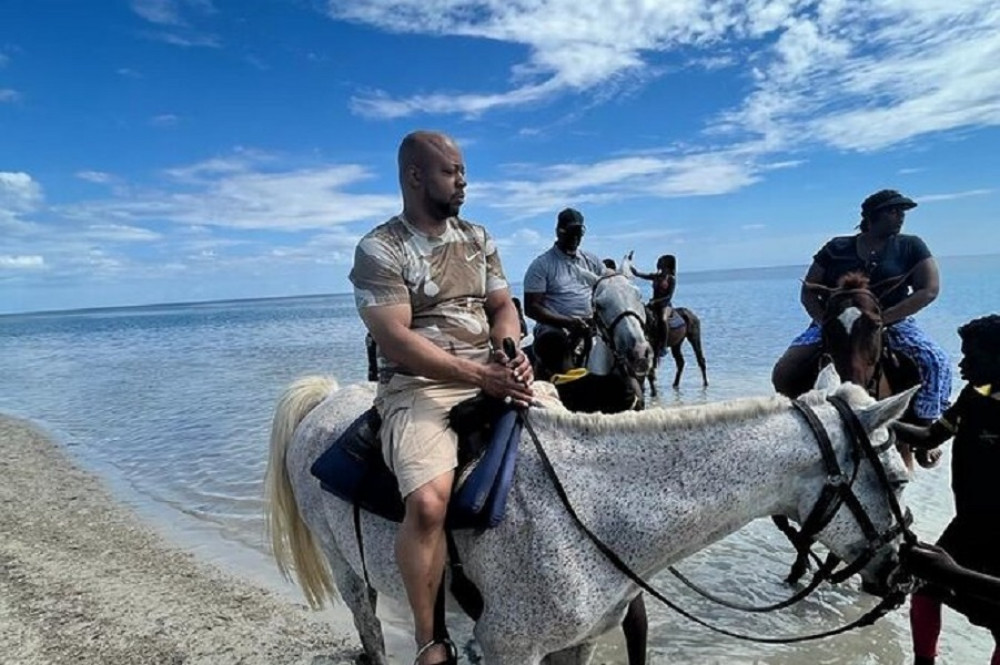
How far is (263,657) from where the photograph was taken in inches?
170

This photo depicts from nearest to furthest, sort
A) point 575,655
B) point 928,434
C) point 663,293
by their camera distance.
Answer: point 575,655 → point 928,434 → point 663,293

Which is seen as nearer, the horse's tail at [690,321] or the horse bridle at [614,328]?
the horse bridle at [614,328]

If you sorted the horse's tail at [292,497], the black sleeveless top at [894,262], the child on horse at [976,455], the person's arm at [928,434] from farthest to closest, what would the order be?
the black sleeveless top at [894,262] → the horse's tail at [292,497] → the person's arm at [928,434] → the child on horse at [976,455]

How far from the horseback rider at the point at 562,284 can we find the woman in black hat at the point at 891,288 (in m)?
1.90

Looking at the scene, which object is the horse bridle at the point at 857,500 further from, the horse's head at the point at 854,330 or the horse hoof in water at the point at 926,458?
the horse's head at the point at 854,330

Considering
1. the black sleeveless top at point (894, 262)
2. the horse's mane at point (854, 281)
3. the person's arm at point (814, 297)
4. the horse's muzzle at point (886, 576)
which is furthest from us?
the person's arm at point (814, 297)

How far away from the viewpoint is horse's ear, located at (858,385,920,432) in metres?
2.18

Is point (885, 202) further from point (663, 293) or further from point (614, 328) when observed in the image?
point (663, 293)

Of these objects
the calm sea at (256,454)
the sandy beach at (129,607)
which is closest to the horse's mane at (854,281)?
the calm sea at (256,454)

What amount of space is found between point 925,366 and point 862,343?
2.53 feet

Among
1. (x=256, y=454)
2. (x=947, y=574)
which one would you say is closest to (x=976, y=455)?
(x=947, y=574)

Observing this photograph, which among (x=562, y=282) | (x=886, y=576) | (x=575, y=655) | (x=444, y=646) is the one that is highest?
(x=562, y=282)

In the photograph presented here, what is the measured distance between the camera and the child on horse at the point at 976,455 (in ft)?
9.29

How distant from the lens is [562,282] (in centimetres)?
621
